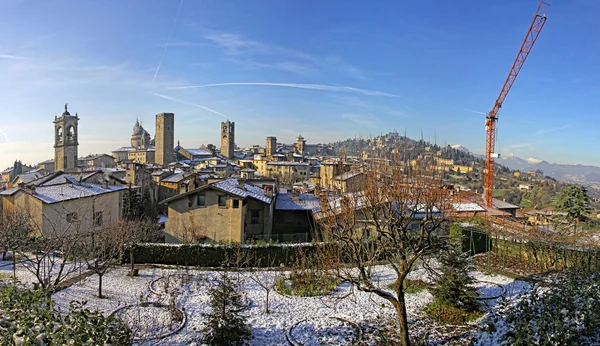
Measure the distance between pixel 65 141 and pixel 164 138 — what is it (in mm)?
31507

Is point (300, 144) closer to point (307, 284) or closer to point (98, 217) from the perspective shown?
point (98, 217)

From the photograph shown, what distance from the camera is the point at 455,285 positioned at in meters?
11.4

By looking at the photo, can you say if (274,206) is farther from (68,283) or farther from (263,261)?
(68,283)

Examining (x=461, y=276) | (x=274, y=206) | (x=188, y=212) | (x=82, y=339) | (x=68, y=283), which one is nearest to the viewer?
(x=82, y=339)

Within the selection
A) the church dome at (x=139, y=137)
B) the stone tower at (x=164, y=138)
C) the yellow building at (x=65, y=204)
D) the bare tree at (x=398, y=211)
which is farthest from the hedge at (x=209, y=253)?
the church dome at (x=139, y=137)

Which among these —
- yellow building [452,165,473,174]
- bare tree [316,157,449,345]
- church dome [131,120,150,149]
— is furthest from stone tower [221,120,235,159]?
bare tree [316,157,449,345]

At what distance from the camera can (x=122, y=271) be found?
17.0 m

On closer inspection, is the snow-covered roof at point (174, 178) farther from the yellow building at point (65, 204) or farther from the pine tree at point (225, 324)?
the pine tree at point (225, 324)

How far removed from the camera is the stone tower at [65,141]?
57.3 m

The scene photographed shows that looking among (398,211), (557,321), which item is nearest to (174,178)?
(398,211)

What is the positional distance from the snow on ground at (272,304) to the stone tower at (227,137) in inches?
3905

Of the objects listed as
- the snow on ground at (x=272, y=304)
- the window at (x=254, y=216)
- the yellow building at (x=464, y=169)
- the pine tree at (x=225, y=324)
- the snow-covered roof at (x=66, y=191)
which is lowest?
the snow on ground at (x=272, y=304)

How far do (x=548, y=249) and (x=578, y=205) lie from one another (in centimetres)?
1980

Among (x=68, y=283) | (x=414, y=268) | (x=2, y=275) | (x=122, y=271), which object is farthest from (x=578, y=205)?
(x=2, y=275)
